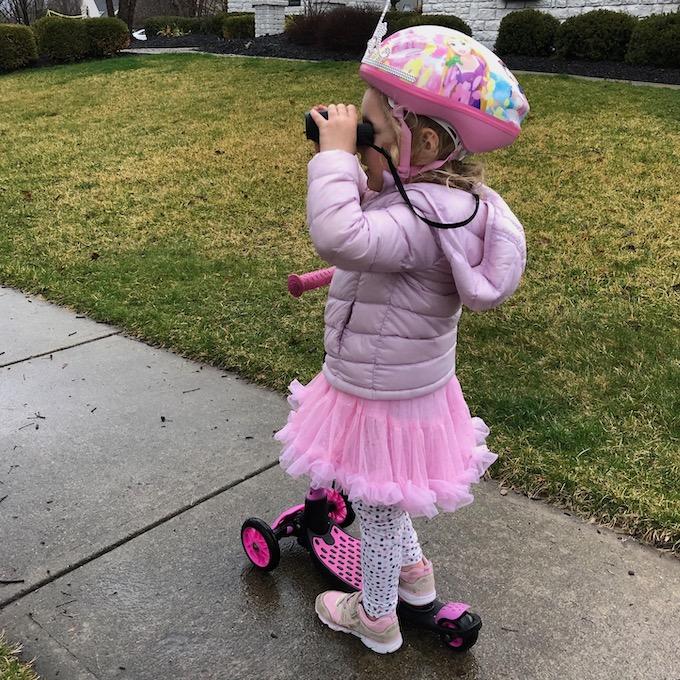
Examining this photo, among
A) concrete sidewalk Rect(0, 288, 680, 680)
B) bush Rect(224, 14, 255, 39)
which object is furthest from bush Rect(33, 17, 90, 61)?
concrete sidewalk Rect(0, 288, 680, 680)

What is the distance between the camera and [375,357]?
187 centimetres

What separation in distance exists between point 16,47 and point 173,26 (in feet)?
36.2

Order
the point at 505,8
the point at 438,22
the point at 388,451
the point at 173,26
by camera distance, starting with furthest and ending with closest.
A: 1. the point at 173,26
2. the point at 505,8
3. the point at 438,22
4. the point at 388,451

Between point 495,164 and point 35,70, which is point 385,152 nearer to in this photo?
point 495,164

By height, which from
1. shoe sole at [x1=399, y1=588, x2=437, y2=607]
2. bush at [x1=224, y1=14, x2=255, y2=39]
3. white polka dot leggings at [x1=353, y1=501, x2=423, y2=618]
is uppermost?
white polka dot leggings at [x1=353, y1=501, x2=423, y2=618]

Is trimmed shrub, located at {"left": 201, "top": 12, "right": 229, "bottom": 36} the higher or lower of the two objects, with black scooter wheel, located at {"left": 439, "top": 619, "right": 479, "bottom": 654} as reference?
lower

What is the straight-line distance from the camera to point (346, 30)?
14.9 metres

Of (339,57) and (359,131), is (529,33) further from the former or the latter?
(359,131)

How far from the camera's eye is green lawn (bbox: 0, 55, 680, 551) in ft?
10.1

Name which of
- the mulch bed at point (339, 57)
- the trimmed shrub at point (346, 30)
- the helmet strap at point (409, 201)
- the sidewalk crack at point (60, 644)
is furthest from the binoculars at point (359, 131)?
the trimmed shrub at point (346, 30)

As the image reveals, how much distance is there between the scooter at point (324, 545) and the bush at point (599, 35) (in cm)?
1198

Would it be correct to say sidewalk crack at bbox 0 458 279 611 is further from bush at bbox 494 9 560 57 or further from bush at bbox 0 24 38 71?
bush at bbox 0 24 38 71

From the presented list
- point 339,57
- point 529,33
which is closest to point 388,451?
point 529,33

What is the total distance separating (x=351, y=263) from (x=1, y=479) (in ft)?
6.66
